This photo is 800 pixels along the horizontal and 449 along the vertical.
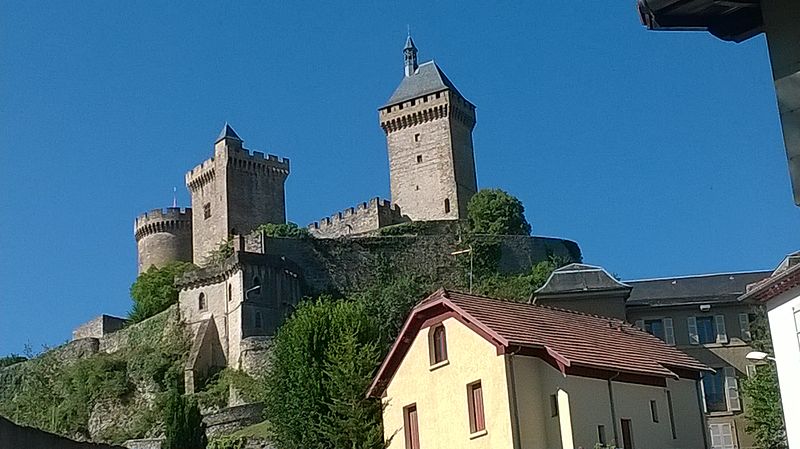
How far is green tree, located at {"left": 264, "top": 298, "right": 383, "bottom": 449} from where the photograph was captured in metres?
35.0

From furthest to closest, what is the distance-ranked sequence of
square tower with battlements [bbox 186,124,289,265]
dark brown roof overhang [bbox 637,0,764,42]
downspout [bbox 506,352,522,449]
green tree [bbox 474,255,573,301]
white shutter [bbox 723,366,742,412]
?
square tower with battlements [bbox 186,124,289,265], green tree [bbox 474,255,573,301], white shutter [bbox 723,366,742,412], downspout [bbox 506,352,522,449], dark brown roof overhang [bbox 637,0,764,42]

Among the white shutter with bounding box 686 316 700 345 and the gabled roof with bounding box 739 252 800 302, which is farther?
the white shutter with bounding box 686 316 700 345

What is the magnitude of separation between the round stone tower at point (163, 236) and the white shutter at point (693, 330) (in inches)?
1750

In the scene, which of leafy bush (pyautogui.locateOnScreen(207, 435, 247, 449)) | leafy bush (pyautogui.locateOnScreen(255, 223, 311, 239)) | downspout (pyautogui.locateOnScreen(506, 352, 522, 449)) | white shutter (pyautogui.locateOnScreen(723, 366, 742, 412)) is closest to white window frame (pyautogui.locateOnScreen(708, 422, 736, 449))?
white shutter (pyautogui.locateOnScreen(723, 366, 742, 412))

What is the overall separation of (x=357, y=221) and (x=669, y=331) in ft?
107

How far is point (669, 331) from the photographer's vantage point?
44.3 metres

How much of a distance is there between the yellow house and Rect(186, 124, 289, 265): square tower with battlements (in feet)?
155

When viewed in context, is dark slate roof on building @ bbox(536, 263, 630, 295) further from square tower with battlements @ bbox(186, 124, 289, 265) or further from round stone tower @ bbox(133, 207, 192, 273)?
round stone tower @ bbox(133, 207, 192, 273)

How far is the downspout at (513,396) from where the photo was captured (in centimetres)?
2628

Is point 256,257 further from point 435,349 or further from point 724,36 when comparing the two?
point 724,36

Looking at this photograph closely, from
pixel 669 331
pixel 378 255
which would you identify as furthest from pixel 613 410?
pixel 378 255

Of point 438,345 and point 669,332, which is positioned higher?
point 669,332

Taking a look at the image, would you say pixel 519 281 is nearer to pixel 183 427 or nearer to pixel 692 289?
pixel 692 289

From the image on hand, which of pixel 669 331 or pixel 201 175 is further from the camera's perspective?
pixel 201 175
